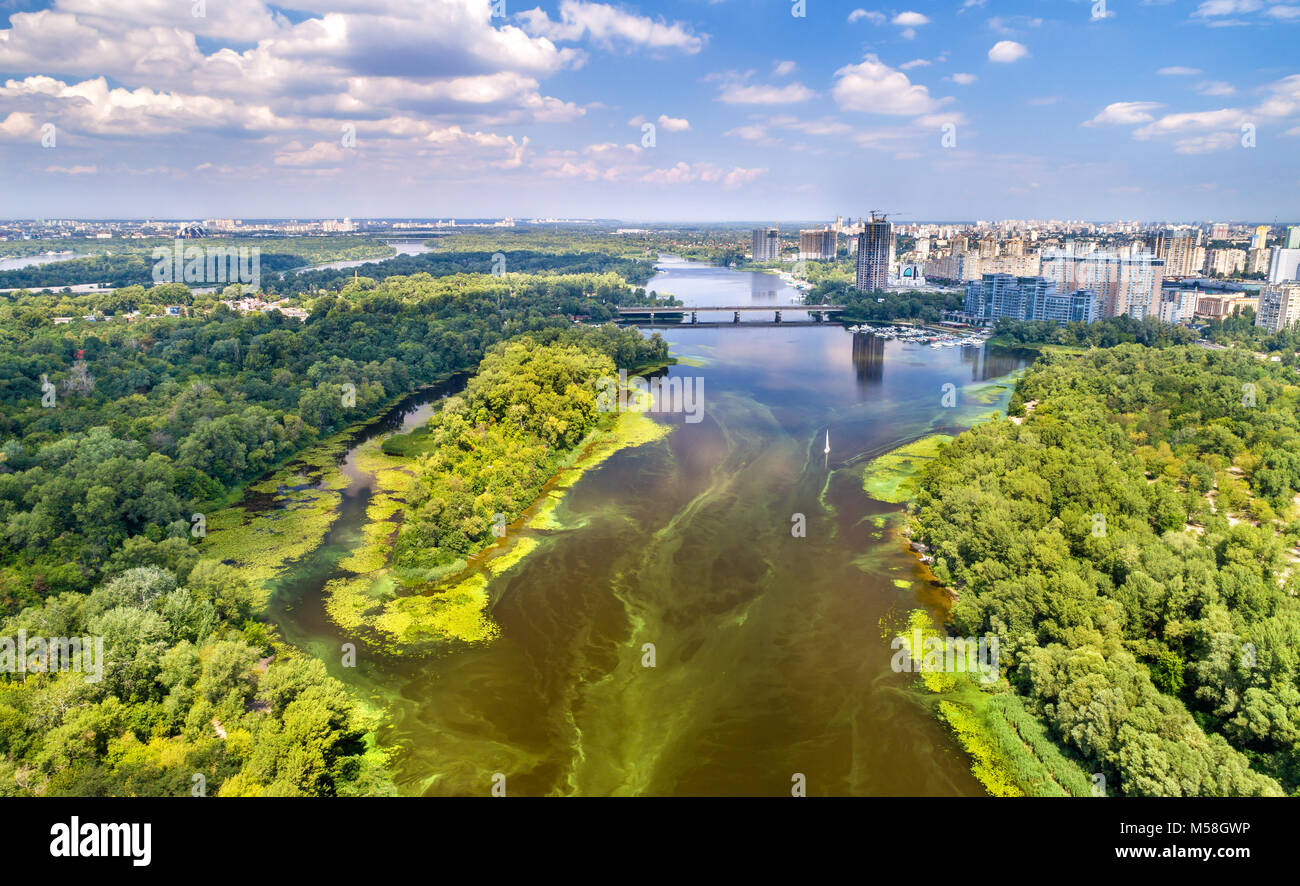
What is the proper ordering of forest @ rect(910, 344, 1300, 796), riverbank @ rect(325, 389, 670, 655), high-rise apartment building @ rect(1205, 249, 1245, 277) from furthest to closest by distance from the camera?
high-rise apartment building @ rect(1205, 249, 1245, 277)
riverbank @ rect(325, 389, 670, 655)
forest @ rect(910, 344, 1300, 796)

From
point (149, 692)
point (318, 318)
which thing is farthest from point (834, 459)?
point (318, 318)

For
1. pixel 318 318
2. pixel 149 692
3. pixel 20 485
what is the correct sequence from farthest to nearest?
pixel 318 318, pixel 20 485, pixel 149 692

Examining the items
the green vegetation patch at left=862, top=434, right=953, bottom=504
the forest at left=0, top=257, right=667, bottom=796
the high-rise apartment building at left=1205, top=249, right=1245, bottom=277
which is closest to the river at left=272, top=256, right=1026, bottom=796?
the green vegetation patch at left=862, top=434, right=953, bottom=504

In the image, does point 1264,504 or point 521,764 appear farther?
point 1264,504

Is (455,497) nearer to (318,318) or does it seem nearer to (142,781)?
(142,781)

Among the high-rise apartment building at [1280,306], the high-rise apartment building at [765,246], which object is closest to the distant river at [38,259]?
the high-rise apartment building at [765,246]

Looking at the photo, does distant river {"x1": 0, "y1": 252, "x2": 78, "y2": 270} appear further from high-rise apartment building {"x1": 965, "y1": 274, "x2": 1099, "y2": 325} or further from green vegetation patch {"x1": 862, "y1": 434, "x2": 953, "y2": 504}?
high-rise apartment building {"x1": 965, "y1": 274, "x2": 1099, "y2": 325}

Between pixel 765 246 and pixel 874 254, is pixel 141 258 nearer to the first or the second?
pixel 874 254
